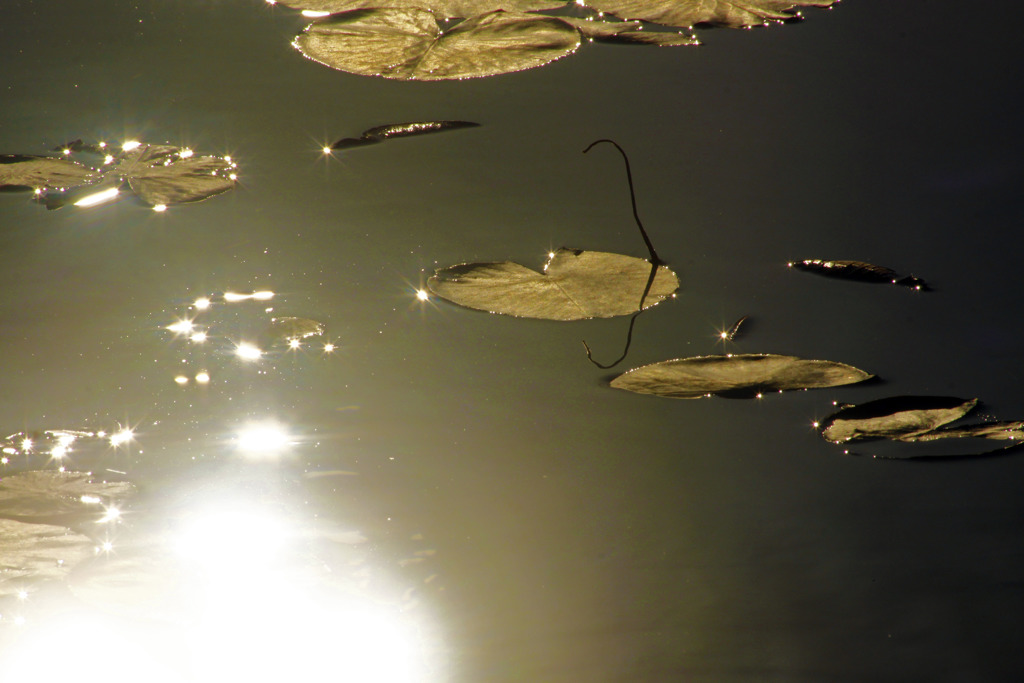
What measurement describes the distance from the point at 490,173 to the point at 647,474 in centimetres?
72

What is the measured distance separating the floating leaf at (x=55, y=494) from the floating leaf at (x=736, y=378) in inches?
22.9

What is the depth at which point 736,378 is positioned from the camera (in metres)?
1.05

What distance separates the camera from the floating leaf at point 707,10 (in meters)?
2.07

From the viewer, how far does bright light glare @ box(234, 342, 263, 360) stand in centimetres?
110

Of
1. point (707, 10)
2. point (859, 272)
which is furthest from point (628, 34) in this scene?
point (859, 272)

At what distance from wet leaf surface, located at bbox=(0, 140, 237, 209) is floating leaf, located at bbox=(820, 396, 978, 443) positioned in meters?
1.03

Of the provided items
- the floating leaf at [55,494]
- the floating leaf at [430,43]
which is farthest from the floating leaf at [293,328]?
the floating leaf at [430,43]

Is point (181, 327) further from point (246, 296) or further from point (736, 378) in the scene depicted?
point (736, 378)

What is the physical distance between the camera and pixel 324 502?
3.02 feet

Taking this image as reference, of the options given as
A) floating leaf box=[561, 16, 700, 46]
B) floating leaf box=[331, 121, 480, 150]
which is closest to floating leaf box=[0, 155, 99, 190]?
floating leaf box=[331, 121, 480, 150]

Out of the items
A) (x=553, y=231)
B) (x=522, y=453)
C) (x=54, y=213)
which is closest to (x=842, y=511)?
(x=522, y=453)

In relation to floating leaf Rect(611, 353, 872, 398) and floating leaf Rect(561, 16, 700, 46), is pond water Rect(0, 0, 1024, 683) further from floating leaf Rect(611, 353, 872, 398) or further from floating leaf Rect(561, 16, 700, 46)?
floating leaf Rect(561, 16, 700, 46)

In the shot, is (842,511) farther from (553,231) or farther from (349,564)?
(553,231)

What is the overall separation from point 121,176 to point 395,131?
48 centimetres
